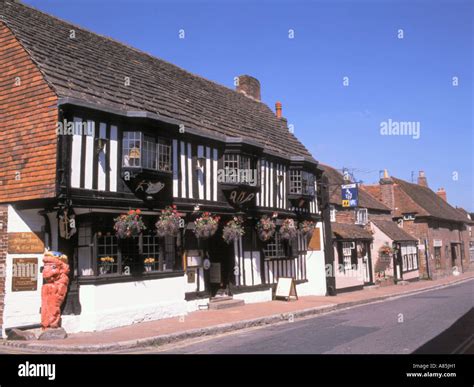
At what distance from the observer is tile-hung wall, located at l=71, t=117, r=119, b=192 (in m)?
11.1

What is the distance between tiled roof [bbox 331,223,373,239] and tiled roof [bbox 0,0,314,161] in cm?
441

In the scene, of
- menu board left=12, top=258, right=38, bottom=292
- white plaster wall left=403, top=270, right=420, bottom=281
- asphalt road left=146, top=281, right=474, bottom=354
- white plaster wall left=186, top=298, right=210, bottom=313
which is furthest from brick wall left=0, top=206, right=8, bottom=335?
white plaster wall left=403, top=270, right=420, bottom=281

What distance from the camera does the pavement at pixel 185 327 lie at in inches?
368

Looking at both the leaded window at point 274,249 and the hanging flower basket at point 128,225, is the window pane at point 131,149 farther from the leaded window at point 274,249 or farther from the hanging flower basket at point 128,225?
the leaded window at point 274,249

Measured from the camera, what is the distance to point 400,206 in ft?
117

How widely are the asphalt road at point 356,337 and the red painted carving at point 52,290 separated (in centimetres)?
253

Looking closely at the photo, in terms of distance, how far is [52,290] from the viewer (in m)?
10.5

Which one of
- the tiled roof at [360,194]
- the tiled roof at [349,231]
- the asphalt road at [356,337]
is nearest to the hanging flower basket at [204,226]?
the asphalt road at [356,337]

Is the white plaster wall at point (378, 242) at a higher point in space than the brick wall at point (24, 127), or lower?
lower

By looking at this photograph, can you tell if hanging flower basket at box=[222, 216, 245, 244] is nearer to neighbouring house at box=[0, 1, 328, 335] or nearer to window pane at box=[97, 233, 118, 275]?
neighbouring house at box=[0, 1, 328, 335]

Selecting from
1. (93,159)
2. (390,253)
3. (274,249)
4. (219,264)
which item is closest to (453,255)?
(390,253)

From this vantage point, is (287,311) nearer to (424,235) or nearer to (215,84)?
(215,84)

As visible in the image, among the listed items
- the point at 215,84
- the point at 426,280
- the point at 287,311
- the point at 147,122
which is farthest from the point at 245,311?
the point at 426,280

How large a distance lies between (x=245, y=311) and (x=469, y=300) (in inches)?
351
